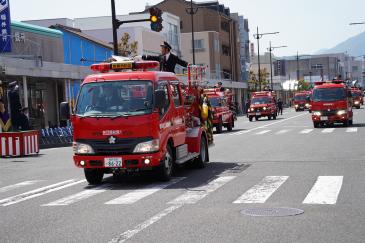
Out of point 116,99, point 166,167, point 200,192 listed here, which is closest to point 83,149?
point 116,99

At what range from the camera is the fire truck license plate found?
1148cm

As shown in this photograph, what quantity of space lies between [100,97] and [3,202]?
9.01ft

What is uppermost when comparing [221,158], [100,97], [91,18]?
[91,18]

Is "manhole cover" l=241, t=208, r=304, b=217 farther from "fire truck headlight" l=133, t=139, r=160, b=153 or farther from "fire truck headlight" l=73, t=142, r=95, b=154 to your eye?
"fire truck headlight" l=73, t=142, r=95, b=154

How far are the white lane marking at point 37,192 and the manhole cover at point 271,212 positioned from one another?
13.9ft

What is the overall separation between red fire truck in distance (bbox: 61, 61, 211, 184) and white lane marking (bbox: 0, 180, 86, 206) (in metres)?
0.61

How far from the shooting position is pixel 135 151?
37.7 ft

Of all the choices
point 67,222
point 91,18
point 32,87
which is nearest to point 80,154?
point 67,222

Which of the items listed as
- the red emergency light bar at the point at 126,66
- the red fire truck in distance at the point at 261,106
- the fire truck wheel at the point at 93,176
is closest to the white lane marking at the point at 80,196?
the fire truck wheel at the point at 93,176

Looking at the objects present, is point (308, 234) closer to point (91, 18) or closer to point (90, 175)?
point (90, 175)

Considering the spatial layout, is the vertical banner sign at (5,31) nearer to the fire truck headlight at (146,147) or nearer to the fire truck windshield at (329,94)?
the fire truck windshield at (329,94)

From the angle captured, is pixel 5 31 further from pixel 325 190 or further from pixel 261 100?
pixel 325 190

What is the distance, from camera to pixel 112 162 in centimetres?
1151

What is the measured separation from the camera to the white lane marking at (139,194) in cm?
991
